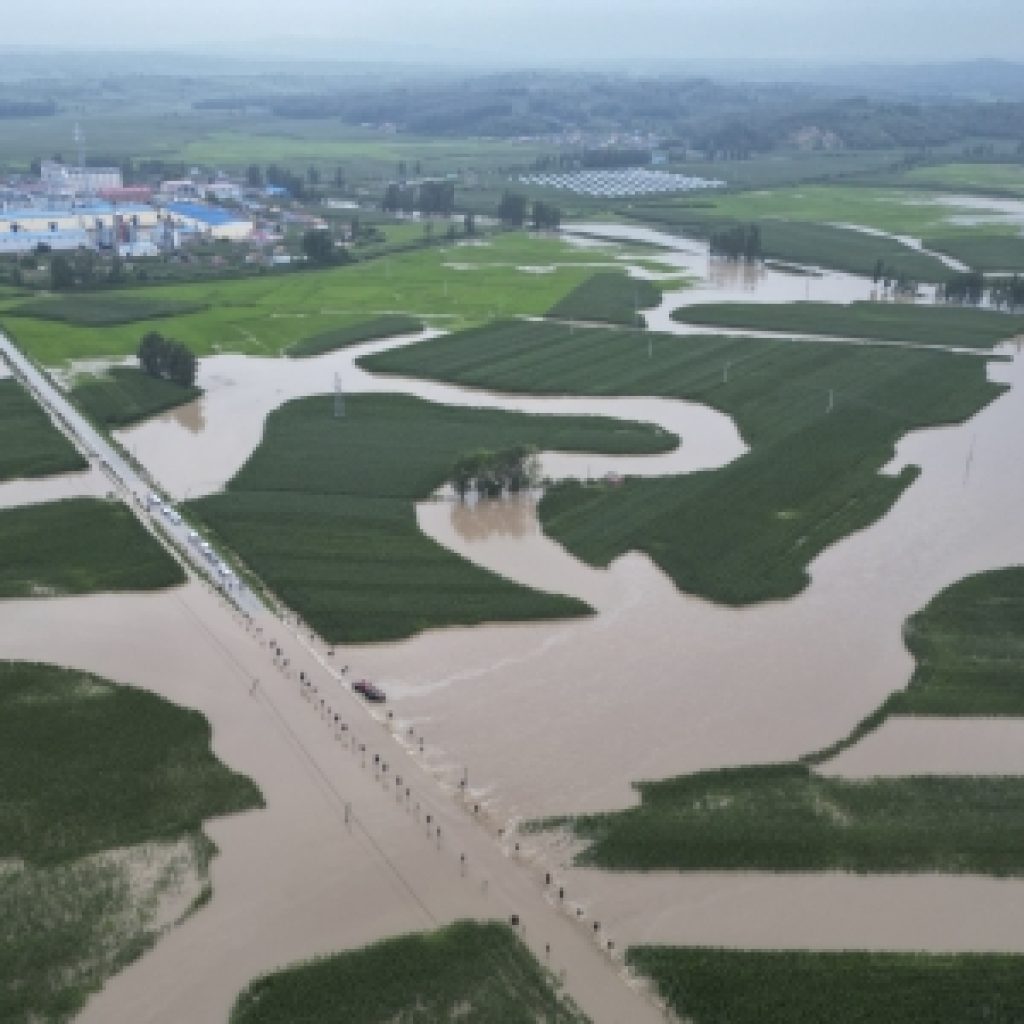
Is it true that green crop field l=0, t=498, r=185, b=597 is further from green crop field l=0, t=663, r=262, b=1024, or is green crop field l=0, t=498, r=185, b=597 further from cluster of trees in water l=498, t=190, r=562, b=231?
cluster of trees in water l=498, t=190, r=562, b=231

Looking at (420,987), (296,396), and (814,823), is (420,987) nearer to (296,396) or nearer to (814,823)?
(814,823)

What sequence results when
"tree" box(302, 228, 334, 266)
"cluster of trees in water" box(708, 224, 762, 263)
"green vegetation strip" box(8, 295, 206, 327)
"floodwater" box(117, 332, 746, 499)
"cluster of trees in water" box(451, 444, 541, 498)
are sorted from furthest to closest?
"cluster of trees in water" box(708, 224, 762, 263), "tree" box(302, 228, 334, 266), "green vegetation strip" box(8, 295, 206, 327), "floodwater" box(117, 332, 746, 499), "cluster of trees in water" box(451, 444, 541, 498)

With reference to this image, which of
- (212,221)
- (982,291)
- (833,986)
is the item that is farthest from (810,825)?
(212,221)

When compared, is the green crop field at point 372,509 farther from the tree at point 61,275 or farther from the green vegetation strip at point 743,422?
the tree at point 61,275

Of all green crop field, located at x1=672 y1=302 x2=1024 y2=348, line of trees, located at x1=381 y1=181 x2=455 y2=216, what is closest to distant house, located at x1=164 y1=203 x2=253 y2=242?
line of trees, located at x1=381 y1=181 x2=455 y2=216

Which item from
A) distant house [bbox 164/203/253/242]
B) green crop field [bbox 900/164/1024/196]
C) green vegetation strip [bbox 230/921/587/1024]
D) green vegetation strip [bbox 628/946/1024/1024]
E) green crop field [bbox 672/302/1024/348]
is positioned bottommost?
green vegetation strip [bbox 230/921/587/1024]

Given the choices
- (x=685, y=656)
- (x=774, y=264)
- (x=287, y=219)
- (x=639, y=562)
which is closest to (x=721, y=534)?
(x=639, y=562)

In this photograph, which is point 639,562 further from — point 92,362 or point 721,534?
point 92,362

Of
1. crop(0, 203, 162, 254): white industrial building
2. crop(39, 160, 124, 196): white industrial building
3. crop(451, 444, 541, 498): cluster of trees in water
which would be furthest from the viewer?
crop(39, 160, 124, 196): white industrial building
